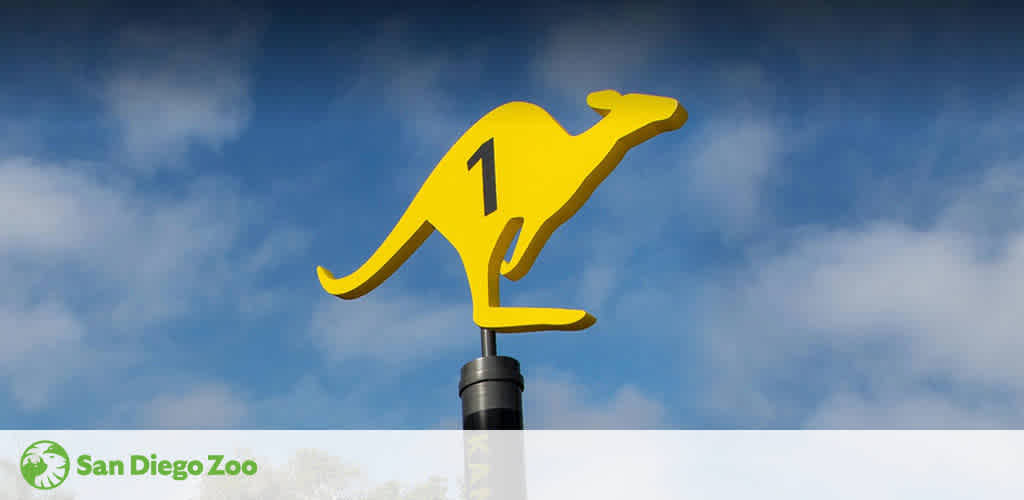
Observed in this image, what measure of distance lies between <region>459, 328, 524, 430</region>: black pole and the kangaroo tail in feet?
2.92

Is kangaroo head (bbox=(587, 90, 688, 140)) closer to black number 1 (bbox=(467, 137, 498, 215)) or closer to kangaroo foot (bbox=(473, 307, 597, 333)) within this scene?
black number 1 (bbox=(467, 137, 498, 215))

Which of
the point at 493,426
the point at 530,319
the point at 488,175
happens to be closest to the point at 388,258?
the point at 488,175

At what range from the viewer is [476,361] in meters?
4.50

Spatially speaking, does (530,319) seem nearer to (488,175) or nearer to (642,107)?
(488,175)

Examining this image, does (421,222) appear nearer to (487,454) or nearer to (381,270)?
(381,270)

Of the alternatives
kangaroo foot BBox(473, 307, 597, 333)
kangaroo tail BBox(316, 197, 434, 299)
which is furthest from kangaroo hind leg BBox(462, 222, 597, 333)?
kangaroo tail BBox(316, 197, 434, 299)

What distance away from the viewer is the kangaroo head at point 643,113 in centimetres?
458

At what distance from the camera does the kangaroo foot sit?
444cm

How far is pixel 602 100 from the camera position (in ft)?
15.6

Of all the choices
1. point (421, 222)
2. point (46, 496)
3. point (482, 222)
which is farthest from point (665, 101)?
point (46, 496)

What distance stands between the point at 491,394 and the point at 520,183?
0.91 metres

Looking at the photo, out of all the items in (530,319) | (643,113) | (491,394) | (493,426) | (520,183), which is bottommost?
(493,426)

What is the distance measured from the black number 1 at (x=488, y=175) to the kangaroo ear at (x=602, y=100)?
1.48 ft

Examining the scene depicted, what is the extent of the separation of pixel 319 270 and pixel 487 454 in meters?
1.63
